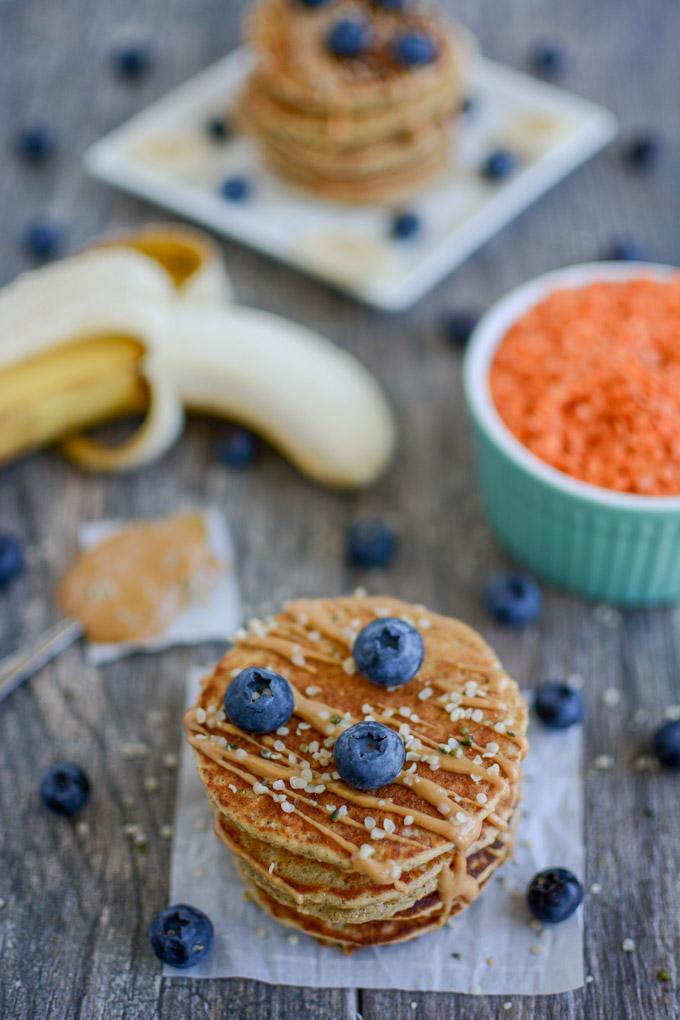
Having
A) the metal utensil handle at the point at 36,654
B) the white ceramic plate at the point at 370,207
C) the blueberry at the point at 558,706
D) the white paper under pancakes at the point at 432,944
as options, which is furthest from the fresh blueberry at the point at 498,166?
the white paper under pancakes at the point at 432,944

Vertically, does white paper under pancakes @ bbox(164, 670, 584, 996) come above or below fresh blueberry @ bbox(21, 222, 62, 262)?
below

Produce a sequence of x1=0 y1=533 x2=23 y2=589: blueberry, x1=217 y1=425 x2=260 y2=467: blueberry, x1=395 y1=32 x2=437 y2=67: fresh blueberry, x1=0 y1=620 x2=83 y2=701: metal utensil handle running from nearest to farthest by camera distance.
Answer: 1. x1=0 y1=620 x2=83 y2=701: metal utensil handle
2. x1=0 y1=533 x2=23 y2=589: blueberry
3. x1=217 y1=425 x2=260 y2=467: blueberry
4. x1=395 y1=32 x2=437 y2=67: fresh blueberry

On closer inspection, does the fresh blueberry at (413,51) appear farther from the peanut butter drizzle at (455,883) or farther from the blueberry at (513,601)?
the peanut butter drizzle at (455,883)

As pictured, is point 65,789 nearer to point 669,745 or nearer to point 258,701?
point 258,701

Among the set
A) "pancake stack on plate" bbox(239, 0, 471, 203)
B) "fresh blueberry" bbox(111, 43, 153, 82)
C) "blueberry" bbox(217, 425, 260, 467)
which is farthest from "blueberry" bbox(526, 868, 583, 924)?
"fresh blueberry" bbox(111, 43, 153, 82)

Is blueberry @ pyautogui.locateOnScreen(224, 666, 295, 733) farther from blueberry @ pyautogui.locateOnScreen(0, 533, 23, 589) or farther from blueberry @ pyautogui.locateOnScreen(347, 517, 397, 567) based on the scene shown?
blueberry @ pyautogui.locateOnScreen(0, 533, 23, 589)

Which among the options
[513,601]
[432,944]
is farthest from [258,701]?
[513,601]

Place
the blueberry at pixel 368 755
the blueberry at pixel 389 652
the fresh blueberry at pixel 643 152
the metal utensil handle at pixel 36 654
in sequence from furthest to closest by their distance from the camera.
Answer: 1. the fresh blueberry at pixel 643 152
2. the metal utensil handle at pixel 36 654
3. the blueberry at pixel 389 652
4. the blueberry at pixel 368 755
